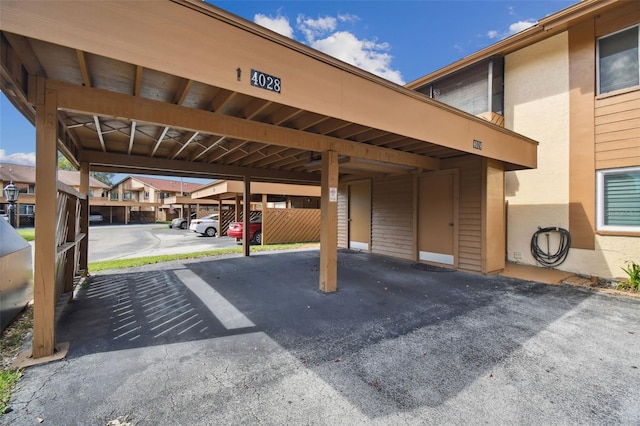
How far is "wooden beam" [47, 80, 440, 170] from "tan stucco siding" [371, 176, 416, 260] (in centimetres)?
279

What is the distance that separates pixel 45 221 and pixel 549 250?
9.30 m

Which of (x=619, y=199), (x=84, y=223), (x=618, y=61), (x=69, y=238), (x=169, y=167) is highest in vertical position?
(x=618, y=61)

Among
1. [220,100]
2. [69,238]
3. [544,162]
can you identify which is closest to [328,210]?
[220,100]

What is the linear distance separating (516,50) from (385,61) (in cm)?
851

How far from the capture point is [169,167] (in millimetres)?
6957

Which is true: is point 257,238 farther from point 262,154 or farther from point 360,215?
point 262,154

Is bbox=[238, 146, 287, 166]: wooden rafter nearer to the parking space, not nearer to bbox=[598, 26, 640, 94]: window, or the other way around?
the parking space

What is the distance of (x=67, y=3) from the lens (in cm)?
179

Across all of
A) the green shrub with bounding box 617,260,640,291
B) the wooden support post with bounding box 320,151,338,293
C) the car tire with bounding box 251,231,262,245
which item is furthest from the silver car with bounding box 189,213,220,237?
the green shrub with bounding box 617,260,640,291

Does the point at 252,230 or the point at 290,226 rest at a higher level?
the point at 290,226

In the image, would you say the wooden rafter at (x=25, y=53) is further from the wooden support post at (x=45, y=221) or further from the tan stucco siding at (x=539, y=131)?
the tan stucco siding at (x=539, y=131)

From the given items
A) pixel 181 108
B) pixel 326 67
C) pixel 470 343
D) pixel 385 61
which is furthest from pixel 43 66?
pixel 385 61

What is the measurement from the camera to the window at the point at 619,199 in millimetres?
5430

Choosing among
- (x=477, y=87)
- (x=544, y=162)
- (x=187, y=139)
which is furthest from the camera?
(x=477, y=87)
